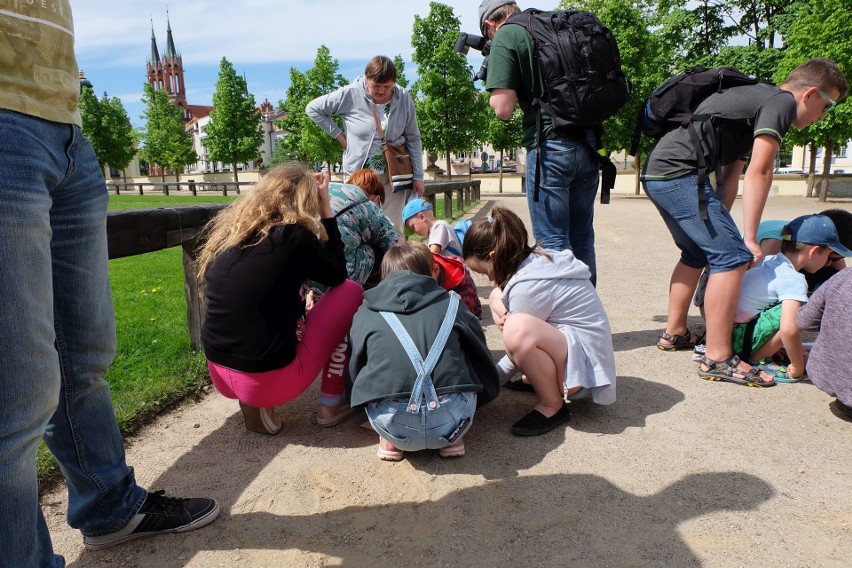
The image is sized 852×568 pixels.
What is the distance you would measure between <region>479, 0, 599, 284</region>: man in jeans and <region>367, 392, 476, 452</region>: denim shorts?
4.19 feet

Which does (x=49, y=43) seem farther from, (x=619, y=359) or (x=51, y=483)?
(x=619, y=359)

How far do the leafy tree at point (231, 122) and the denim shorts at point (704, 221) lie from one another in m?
44.8

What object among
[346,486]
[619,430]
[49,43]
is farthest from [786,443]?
[49,43]

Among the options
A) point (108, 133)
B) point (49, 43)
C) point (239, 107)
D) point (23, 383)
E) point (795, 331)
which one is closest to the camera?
point (23, 383)

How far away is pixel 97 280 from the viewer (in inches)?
71.1

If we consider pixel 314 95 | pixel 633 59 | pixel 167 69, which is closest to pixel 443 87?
pixel 314 95

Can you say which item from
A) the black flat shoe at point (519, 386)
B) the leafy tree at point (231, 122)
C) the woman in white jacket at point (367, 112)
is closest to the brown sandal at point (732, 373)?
the black flat shoe at point (519, 386)

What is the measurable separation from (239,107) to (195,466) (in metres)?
46.7

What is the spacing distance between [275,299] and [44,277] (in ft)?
4.29

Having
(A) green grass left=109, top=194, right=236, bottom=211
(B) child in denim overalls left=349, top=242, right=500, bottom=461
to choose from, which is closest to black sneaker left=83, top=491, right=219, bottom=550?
(B) child in denim overalls left=349, top=242, right=500, bottom=461

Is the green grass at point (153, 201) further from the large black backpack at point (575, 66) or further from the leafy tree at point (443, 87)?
the large black backpack at point (575, 66)

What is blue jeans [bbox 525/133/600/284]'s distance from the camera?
364cm

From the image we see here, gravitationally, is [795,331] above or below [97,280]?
below

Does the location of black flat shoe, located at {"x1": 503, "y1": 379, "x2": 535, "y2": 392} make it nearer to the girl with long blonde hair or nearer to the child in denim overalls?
the child in denim overalls
